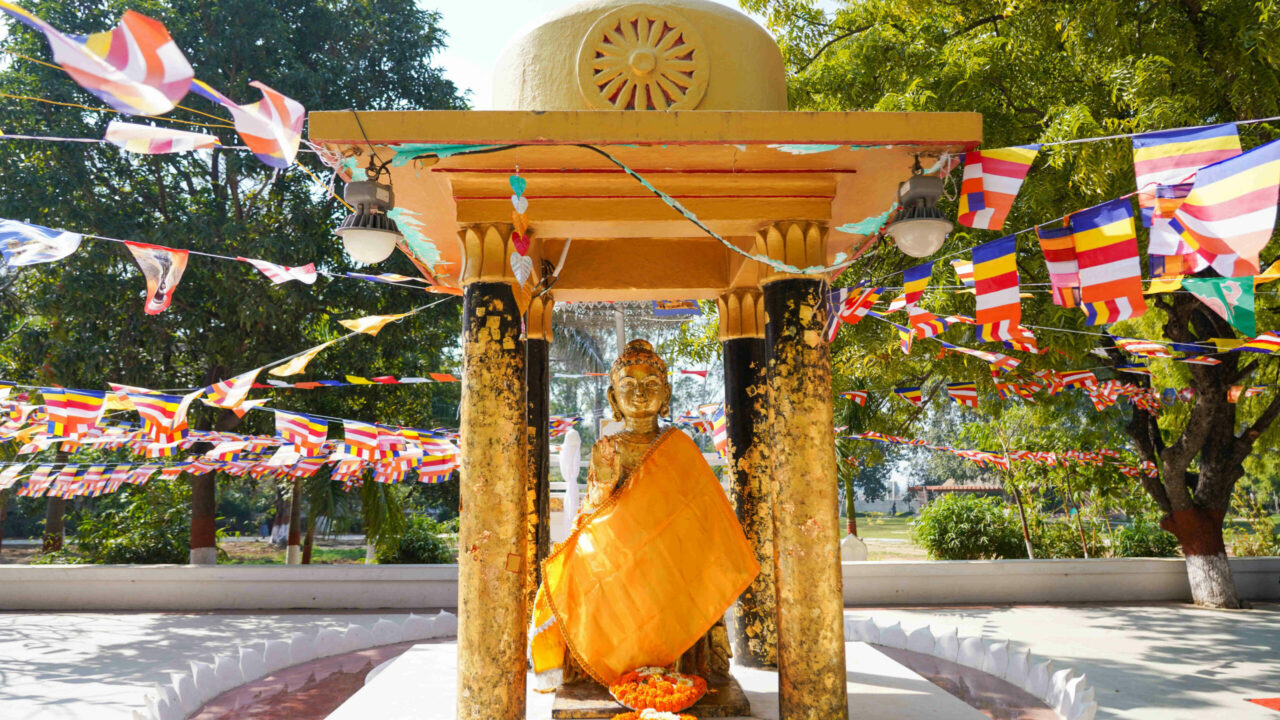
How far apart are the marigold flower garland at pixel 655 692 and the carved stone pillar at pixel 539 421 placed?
1667mm

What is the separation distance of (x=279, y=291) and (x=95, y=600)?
5914 mm

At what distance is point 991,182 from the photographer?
431cm

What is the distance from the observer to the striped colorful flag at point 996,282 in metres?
4.65

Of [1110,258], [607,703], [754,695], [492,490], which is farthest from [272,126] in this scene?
[754,695]

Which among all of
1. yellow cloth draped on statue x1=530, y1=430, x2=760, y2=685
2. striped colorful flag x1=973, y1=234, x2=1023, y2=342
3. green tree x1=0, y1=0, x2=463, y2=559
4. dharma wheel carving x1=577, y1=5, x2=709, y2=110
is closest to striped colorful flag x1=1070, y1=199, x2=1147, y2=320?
striped colorful flag x1=973, y1=234, x2=1023, y2=342

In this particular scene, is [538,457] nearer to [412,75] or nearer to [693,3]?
[693,3]

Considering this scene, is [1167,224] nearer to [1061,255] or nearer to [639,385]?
[1061,255]

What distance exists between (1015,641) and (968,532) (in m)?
5.69

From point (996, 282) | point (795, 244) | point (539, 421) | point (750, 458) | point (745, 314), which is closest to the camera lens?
point (996, 282)

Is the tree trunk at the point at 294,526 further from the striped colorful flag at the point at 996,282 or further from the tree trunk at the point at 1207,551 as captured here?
the tree trunk at the point at 1207,551

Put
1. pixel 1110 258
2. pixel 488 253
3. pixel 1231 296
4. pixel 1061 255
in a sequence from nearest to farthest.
Answer: pixel 1110 258 → pixel 1061 255 → pixel 488 253 → pixel 1231 296

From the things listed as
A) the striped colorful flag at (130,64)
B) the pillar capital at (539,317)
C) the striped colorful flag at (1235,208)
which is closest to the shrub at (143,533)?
the pillar capital at (539,317)

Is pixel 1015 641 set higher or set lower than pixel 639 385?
lower

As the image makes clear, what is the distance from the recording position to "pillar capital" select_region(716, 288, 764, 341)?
6.55m
